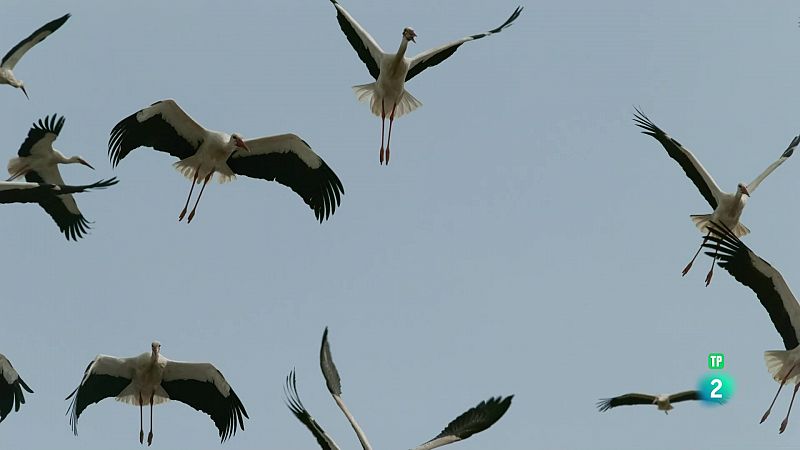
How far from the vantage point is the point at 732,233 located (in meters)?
17.8

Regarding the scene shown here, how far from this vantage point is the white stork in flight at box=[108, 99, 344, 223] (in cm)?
1730

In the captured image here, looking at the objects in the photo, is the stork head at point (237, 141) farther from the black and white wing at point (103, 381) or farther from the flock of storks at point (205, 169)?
the black and white wing at point (103, 381)

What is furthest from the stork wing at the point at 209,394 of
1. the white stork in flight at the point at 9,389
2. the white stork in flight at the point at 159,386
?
the white stork in flight at the point at 9,389

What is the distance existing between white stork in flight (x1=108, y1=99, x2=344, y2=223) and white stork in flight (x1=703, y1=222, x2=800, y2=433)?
453cm

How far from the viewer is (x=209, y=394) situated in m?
17.4

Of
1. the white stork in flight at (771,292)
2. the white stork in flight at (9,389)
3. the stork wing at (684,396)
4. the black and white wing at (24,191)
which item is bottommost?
the stork wing at (684,396)

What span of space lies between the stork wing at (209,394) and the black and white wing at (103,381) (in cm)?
45

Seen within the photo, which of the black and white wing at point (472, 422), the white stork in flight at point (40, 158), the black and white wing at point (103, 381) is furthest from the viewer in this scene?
the white stork in flight at point (40, 158)

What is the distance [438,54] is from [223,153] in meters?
3.02

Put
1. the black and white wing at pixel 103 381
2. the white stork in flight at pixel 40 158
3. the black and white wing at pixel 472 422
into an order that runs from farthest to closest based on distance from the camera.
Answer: the white stork in flight at pixel 40 158, the black and white wing at pixel 103 381, the black and white wing at pixel 472 422

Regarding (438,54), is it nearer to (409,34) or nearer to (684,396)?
(409,34)

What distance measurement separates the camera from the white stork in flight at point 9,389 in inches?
716

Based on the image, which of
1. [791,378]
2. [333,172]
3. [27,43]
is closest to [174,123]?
[333,172]

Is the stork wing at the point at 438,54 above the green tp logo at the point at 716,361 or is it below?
above
